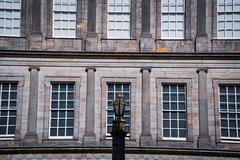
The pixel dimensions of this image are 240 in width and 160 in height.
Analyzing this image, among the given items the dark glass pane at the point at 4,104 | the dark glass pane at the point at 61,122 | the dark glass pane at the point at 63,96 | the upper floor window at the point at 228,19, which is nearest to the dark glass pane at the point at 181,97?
the upper floor window at the point at 228,19

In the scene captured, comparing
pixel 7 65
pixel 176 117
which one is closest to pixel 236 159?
pixel 176 117

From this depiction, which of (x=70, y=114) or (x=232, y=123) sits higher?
(x=70, y=114)

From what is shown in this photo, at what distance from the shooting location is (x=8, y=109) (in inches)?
885

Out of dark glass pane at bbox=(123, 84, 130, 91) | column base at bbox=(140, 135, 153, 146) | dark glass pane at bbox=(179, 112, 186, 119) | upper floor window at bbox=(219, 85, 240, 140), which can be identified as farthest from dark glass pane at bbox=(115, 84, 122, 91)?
upper floor window at bbox=(219, 85, 240, 140)

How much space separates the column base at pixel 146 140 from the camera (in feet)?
72.5

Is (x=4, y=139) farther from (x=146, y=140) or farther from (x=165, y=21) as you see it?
(x=165, y=21)

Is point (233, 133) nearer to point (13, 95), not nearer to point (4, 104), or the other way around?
point (13, 95)

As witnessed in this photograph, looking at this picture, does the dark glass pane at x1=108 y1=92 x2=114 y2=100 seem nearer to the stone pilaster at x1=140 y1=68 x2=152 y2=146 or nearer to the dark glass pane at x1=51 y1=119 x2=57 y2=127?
the stone pilaster at x1=140 y1=68 x2=152 y2=146

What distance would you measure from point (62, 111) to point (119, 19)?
17.2 feet

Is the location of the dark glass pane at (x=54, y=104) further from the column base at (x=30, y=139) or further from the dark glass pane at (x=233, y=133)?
the dark glass pane at (x=233, y=133)

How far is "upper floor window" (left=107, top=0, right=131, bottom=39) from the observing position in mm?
23594

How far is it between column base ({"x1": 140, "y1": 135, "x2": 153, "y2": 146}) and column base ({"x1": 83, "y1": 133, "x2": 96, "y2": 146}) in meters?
2.18

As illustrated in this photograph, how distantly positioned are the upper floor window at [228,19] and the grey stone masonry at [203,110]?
2218 mm

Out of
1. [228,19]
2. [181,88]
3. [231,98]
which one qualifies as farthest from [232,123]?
[228,19]
